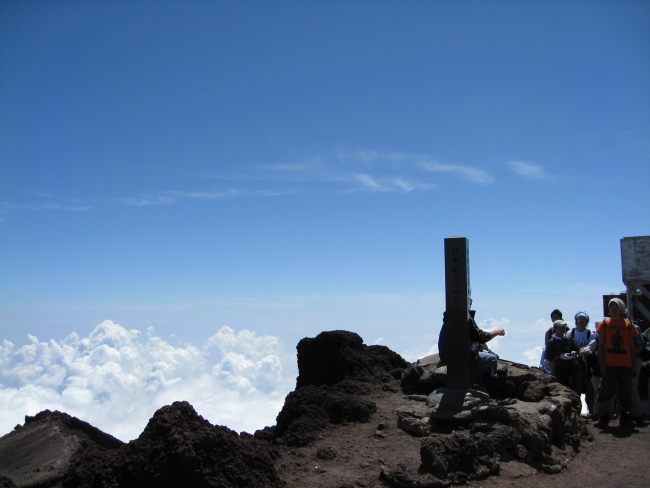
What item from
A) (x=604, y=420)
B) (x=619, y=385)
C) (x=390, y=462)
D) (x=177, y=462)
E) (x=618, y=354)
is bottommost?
(x=604, y=420)

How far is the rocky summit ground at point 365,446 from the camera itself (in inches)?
209

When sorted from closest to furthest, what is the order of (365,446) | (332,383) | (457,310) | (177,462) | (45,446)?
1. (177,462)
2. (365,446)
3. (45,446)
4. (457,310)
5. (332,383)

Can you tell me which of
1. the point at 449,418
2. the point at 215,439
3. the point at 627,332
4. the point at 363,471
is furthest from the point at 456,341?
the point at 215,439

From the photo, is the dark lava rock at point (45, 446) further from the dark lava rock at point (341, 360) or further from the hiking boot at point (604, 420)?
the hiking boot at point (604, 420)

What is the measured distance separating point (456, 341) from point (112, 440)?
5.79 metres

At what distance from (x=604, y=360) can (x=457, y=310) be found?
273cm

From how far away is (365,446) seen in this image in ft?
22.1

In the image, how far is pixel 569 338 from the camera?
10.4 metres

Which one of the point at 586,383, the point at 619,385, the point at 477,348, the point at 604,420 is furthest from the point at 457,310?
the point at 586,383

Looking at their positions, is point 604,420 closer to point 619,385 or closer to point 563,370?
point 619,385

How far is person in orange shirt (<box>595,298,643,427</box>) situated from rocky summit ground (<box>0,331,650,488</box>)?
0.52m

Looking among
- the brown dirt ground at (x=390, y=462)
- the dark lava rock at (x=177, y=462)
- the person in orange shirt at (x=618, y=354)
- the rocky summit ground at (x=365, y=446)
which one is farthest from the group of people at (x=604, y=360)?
the dark lava rock at (x=177, y=462)

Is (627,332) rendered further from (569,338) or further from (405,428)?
(405,428)

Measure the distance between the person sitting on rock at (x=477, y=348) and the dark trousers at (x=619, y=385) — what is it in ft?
6.15
